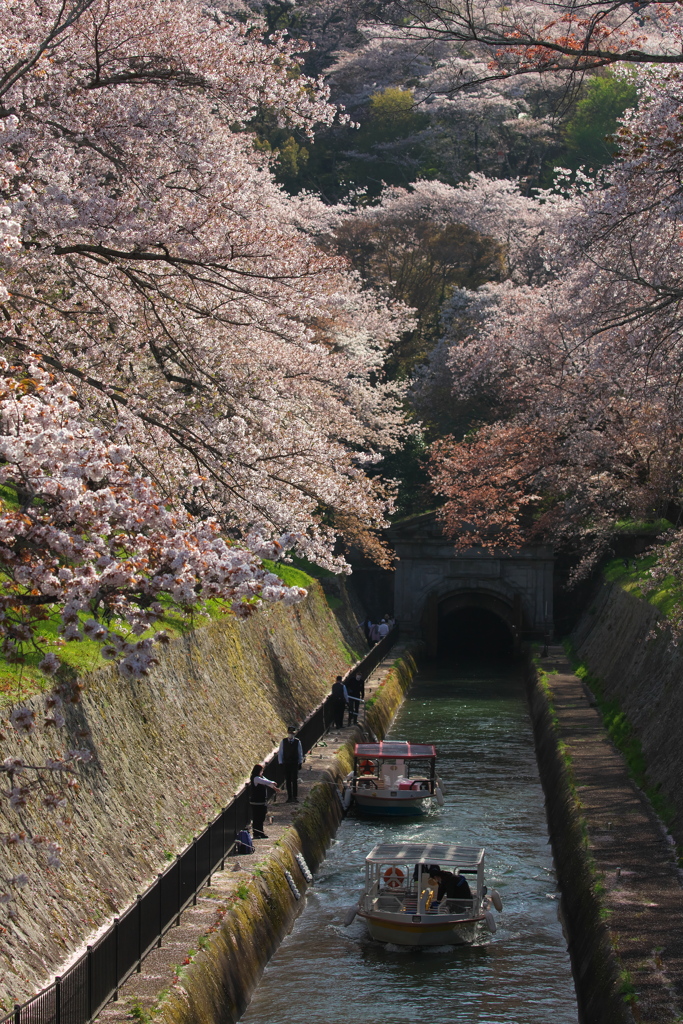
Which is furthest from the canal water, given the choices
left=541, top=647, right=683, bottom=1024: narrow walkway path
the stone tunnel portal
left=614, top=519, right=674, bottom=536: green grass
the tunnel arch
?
the stone tunnel portal

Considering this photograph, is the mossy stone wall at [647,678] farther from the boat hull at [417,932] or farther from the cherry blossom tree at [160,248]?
the cherry blossom tree at [160,248]

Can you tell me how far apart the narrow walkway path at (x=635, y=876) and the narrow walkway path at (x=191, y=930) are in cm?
487

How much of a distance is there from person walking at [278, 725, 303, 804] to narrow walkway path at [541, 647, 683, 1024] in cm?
522

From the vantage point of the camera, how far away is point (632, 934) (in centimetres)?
1340

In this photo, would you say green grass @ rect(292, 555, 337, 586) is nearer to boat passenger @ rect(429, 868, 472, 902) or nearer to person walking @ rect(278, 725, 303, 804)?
person walking @ rect(278, 725, 303, 804)

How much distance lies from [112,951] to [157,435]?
7955 mm

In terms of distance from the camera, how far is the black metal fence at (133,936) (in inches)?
364

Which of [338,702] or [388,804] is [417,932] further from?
[338,702]

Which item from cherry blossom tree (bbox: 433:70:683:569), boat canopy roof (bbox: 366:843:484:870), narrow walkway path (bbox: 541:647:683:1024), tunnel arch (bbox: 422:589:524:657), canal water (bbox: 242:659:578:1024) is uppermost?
cherry blossom tree (bbox: 433:70:683:569)

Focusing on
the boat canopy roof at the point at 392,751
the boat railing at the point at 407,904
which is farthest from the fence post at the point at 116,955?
the boat canopy roof at the point at 392,751

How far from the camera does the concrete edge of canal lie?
38.7 ft

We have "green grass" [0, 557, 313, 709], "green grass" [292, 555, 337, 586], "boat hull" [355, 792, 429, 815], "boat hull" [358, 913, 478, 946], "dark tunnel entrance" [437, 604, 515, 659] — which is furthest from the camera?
"dark tunnel entrance" [437, 604, 515, 659]

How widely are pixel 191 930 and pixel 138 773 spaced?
9.05 ft

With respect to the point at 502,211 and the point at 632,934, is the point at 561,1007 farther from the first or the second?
the point at 502,211
